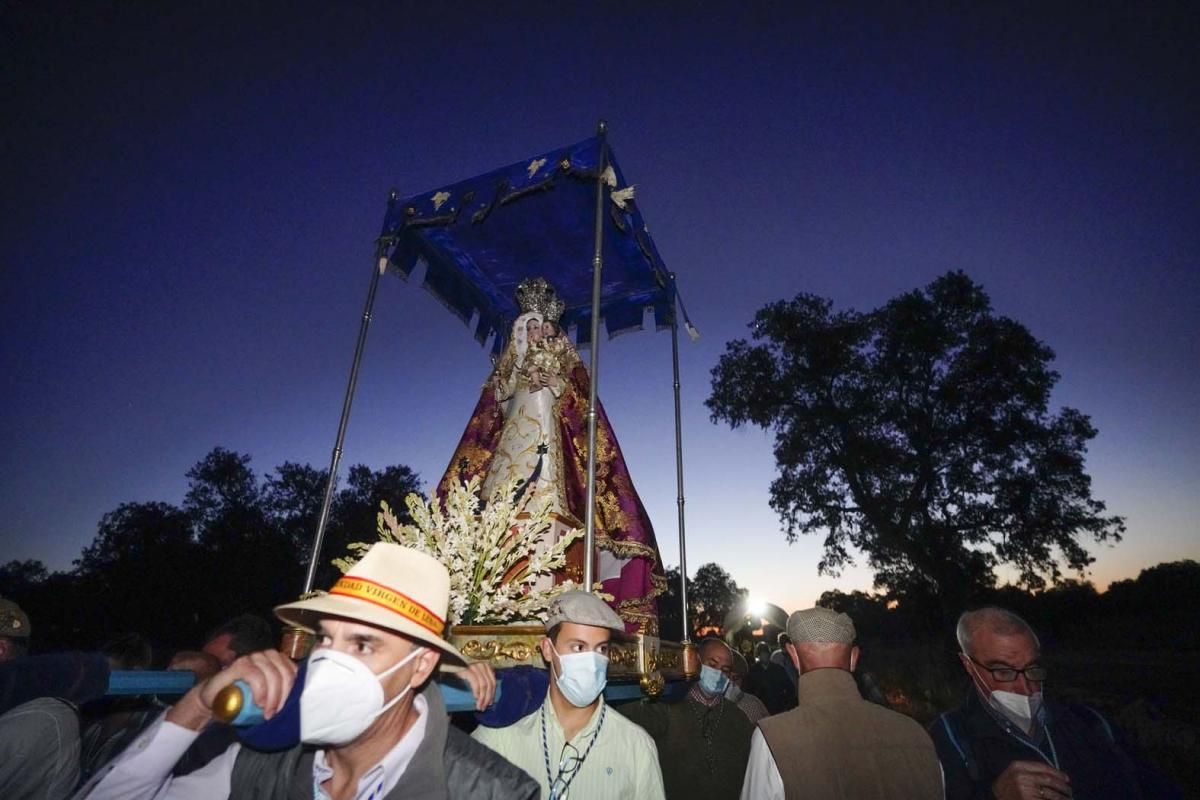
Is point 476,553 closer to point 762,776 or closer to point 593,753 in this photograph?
point 593,753

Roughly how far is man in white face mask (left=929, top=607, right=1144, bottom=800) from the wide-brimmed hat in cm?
297

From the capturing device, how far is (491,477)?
6.29m

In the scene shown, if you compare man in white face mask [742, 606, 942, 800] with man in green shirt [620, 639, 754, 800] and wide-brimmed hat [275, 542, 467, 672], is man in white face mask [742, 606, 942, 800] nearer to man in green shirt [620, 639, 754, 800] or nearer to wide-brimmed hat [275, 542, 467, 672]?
man in green shirt [620, 639, 754, 800]

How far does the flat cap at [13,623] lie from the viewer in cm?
321

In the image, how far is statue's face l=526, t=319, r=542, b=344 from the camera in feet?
23.7

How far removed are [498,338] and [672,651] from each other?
656 centimetres

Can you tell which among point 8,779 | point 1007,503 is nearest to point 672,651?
point 8,779

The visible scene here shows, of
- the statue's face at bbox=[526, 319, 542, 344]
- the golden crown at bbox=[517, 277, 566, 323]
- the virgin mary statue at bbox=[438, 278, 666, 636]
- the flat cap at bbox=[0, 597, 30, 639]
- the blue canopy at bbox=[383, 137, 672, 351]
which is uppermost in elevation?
the blue canopy at bbox=[383, 137, 672, 351]

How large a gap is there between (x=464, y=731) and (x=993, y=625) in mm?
3241

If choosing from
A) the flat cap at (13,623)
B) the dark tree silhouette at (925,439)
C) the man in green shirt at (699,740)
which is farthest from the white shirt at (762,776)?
the dark tree silhouette at (925,439)

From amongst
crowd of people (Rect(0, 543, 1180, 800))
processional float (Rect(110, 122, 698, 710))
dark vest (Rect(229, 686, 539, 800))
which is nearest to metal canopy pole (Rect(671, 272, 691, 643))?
processional float (Rect(110, 122, 698, 710))

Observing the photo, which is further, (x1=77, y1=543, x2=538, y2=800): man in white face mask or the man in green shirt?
the man in green shirt

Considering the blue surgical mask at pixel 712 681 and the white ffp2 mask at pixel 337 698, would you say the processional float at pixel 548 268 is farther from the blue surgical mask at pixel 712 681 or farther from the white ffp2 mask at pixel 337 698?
the white ffp2 mask at pixel 337 698

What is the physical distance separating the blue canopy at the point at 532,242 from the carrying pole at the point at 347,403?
0.25 metres
